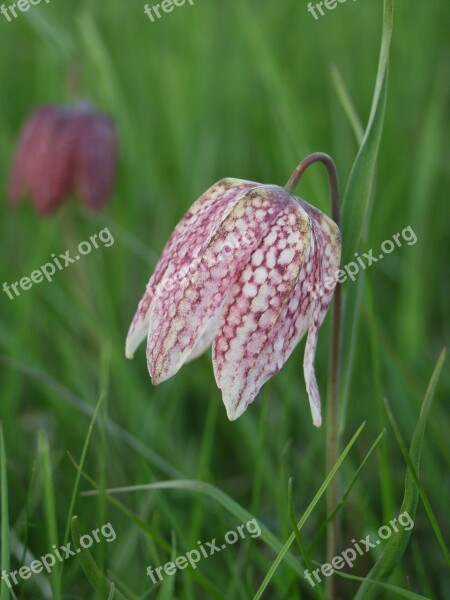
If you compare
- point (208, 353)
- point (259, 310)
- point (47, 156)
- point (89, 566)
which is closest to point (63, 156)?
point (47, 156)

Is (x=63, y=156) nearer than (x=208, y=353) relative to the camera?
No

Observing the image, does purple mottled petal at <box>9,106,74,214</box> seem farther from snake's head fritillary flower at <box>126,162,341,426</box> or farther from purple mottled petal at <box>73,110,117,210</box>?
snake's head fritillary flower at <box>126,162,341,426</box>

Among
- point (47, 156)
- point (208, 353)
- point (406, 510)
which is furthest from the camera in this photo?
point (47, 156)

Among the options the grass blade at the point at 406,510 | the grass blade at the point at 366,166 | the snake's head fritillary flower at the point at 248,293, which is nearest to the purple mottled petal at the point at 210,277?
the snake's head fritillary flower at the point at 248,293

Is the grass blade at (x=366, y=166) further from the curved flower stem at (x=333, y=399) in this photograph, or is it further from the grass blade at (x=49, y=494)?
the grass blade at (x=49, y=494)

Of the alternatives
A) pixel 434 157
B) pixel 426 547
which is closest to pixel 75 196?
pixel 434 157

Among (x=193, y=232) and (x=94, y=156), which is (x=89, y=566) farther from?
(x=94, y=156)
